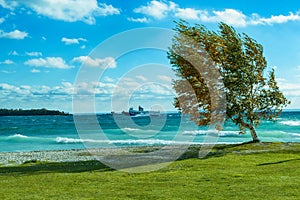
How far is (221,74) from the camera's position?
100 feet

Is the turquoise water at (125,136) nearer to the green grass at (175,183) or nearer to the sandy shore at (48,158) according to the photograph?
the sandy shore at (48,158)

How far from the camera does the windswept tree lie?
99.7ft

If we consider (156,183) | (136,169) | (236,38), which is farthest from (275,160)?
(236,38)

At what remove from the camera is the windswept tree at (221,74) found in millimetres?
30375

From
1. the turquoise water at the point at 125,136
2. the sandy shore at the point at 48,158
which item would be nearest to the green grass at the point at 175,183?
the sandy shore at the point at 48,158

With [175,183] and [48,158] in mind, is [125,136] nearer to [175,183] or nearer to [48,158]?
[48,158]

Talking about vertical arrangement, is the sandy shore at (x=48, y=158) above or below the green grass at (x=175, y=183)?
below

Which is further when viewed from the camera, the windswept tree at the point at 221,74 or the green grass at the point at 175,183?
the windswept tree at the point at 221,74

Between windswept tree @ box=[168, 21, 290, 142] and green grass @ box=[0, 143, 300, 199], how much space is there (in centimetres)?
920

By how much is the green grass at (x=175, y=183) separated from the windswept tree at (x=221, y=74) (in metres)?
9.20

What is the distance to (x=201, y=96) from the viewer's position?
100 ft

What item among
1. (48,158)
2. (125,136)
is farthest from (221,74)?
(125,136)

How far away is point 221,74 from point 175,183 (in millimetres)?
16632

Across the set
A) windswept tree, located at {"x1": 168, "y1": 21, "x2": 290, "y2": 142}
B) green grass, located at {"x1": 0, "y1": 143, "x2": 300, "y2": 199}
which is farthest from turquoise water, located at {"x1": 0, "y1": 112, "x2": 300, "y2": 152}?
green grass, located at {"x1": 0, "y1": 143, "x2": 300, "y2": 199}
